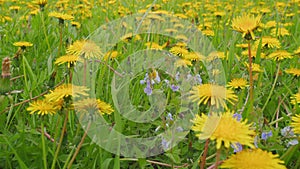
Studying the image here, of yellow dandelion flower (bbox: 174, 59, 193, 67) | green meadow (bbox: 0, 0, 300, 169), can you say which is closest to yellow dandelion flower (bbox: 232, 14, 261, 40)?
green meadow (bbox: 0, 0, 300, 169)

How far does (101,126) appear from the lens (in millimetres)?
886

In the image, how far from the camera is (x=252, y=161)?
0.53m

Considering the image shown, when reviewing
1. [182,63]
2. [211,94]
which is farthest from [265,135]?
[182,63]

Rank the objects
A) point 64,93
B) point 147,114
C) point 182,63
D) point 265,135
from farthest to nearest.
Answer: point 182,63, point 147,114, point 265,135, point 64,93

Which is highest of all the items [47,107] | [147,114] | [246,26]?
[246,26]

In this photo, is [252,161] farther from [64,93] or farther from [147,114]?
[147,114]

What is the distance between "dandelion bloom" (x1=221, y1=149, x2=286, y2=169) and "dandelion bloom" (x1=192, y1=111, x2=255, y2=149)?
22 mm

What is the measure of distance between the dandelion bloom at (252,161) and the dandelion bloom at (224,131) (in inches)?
0.9

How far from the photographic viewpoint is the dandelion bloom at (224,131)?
51 cm

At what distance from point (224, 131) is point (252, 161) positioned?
0.06 metres

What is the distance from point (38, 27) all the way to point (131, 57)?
0.68 meters

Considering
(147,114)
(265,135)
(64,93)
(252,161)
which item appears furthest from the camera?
(147,114)

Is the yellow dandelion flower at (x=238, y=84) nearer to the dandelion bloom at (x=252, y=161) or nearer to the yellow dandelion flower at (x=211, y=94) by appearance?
the yellow dandelion flower at (x=211, y=94)

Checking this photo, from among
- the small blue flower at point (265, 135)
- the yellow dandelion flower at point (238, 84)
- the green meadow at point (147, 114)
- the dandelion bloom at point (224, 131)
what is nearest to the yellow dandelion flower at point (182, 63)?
the green meadow at point (147, 114)
